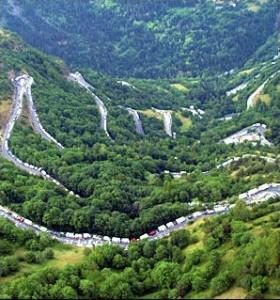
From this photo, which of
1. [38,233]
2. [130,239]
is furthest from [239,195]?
[38,233]

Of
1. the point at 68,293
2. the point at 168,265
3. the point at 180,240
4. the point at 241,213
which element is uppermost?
the point at 241,213

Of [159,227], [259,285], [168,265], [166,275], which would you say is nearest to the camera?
[259,285]

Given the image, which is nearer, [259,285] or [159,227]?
[259,285]

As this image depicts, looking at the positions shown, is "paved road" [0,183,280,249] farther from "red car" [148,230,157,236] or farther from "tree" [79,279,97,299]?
"tree" [79,279,97,299]

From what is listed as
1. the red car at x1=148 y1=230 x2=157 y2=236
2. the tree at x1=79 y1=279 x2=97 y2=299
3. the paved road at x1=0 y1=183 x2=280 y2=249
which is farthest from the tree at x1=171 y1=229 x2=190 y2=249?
the tree at x1=79 y1=279 x2=97 y2=299

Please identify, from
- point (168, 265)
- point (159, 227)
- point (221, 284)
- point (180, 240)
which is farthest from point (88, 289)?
point (159, 227)

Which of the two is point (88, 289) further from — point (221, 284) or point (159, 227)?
point (159, 227)

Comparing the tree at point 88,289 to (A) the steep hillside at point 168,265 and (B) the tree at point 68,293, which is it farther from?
(B) the tree at point 68,293

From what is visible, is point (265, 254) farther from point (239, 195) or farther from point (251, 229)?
point (239, 195)

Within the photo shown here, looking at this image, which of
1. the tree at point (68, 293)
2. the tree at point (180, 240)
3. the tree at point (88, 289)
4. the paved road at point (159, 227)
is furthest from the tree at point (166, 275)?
the paved road at point (159, 227)

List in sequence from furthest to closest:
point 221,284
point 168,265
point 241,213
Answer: point 241,213, point 168,265, point 221,284
